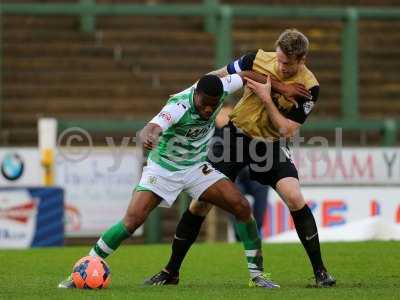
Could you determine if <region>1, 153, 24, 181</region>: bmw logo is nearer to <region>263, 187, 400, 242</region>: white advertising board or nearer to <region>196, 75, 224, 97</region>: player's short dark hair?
<region>263, 187, 400, 242</region>: white advertising board

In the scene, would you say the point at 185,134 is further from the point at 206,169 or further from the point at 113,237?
the point at 113,237

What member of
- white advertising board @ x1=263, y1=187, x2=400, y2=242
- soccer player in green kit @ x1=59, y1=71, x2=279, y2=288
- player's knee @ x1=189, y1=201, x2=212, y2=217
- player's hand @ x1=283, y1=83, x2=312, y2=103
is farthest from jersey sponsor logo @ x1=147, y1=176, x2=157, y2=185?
white advertising board @ x1=263, y1=187, x2=400, y2=242

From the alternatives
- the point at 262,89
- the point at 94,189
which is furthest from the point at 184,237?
the point at 94,189

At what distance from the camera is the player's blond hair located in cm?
934

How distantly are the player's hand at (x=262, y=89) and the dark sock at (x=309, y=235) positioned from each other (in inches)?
37.2

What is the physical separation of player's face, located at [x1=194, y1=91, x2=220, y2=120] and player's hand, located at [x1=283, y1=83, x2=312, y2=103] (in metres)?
0.65

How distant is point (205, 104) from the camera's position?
9258 mm

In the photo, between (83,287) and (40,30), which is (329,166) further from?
(83,287)

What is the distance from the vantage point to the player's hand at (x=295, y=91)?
9.63m

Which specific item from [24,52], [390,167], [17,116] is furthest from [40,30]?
[390,167]

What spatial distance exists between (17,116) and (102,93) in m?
1.80

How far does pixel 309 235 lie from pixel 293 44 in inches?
60.8

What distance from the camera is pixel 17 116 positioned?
22.6m

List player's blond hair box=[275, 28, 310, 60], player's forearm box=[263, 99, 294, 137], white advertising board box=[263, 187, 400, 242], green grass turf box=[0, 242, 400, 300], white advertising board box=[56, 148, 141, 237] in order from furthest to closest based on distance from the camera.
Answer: white advertising board box=[56, 148, 141, 237]
white advertising board box=[263, 187, 400, 242]
player's forearm box=[263, 99, 294, 137]
player's blond hair box=[275, 28, 310, 60]
green grass turf box=[0, 242, 400, 300]
